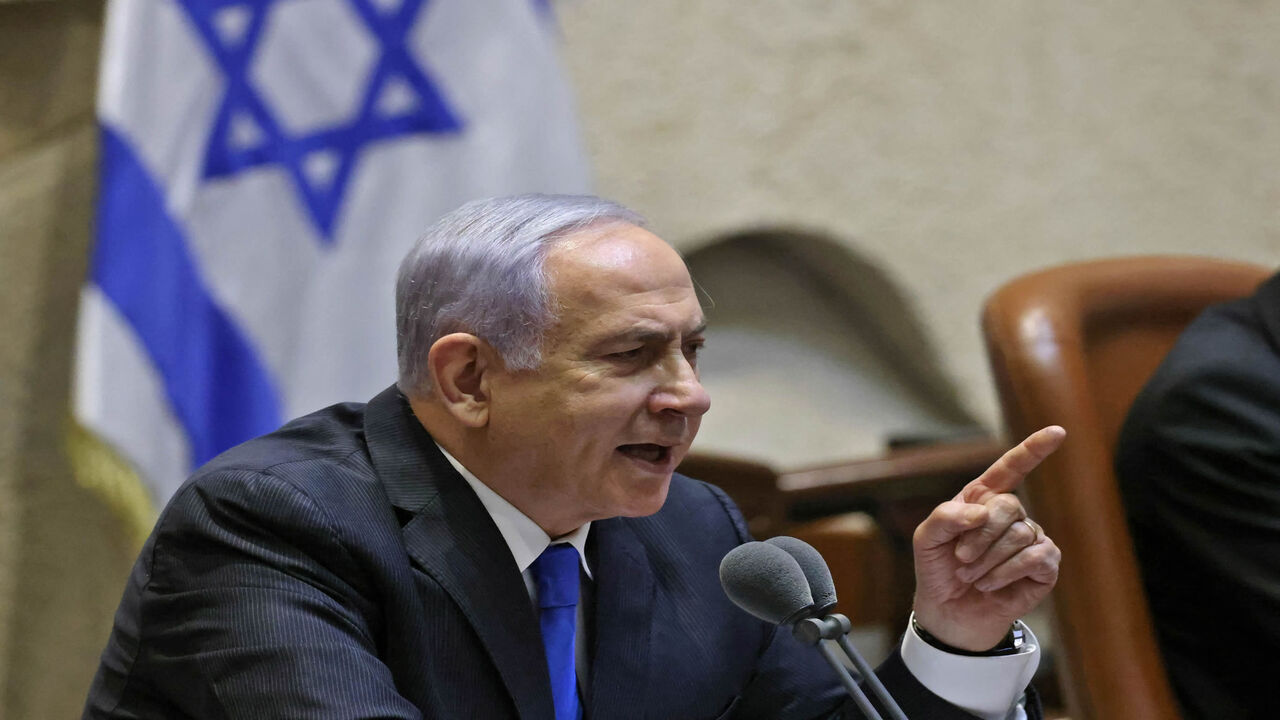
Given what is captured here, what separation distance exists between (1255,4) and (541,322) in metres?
3.73

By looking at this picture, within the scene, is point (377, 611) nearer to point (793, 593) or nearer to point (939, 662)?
point (793, 593)

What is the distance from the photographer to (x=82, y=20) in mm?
2486

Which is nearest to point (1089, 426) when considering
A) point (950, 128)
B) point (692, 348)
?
point (692, 348)

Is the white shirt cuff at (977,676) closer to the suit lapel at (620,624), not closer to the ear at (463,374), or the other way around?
the suit lapel at (620,624)

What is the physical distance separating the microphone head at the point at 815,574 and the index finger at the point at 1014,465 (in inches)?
7.2

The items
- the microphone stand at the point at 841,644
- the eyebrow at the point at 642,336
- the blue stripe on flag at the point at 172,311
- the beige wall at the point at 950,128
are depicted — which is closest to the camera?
the microphone stand at the point at 841,644

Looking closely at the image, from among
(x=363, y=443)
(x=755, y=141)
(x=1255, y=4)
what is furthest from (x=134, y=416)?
(x=1255, y=4)

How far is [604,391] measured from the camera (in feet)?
3.91

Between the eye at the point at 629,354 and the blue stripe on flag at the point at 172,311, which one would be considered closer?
the eye at the point at 629,354

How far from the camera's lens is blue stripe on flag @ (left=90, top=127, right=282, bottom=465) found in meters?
2.23

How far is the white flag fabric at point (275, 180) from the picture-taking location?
7.36ft

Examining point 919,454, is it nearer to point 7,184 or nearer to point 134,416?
point 134,416

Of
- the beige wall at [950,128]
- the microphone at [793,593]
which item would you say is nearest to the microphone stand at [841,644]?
the microphone at [793,593]

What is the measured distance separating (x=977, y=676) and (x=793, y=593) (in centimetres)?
37
